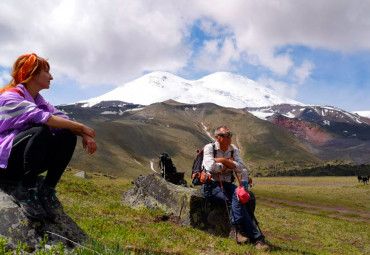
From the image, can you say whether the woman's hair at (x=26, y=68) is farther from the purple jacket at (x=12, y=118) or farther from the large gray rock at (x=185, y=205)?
the large gray rock at (x=185, y=205)

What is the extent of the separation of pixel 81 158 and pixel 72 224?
466ft

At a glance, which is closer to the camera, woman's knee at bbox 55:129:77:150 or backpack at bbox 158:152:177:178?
woman's knee at bbox 55:129:77:150

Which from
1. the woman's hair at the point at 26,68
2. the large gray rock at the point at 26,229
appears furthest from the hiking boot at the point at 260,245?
the woman's hair at the point at 26,68

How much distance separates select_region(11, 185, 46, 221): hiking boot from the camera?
512 cm

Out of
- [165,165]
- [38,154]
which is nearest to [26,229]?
[38,154]

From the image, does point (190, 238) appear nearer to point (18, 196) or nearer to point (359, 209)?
point (18, 196)

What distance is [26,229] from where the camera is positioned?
5.07 m

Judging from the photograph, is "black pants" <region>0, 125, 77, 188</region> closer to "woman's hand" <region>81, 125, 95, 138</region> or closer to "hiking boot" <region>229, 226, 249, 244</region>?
"woman's hand" <region>81, 125, 95, 138</region>

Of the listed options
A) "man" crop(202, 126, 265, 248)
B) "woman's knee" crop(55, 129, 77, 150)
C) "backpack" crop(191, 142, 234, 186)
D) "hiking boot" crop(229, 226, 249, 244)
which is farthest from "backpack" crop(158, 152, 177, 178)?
"woman's knee" crop(55, 129, 77, 150)

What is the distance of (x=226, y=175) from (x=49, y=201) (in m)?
6.09

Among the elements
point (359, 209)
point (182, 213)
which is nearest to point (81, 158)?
point (359, 209)

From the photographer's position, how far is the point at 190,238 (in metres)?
8.89

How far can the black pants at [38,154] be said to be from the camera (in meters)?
4.93

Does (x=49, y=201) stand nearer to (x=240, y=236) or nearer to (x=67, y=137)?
(x=67, y=137)
